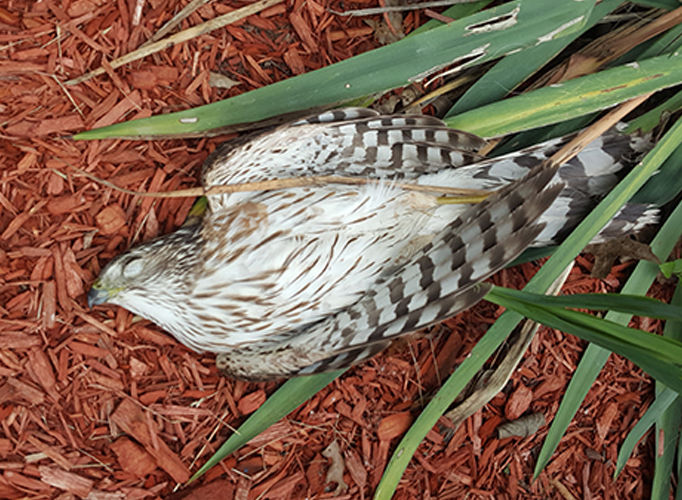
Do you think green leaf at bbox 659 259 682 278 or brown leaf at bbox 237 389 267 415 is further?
brown leaf at bbox 237 389 267 415

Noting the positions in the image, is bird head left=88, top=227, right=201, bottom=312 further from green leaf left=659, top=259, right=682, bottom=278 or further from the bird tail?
green leaf left=659, top=259, right=682, bottom=278

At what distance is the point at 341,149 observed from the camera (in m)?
1.94

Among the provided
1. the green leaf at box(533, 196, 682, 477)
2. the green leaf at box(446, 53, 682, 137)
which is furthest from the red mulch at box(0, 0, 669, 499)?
the green leaf at box(446, 53, 682, 137)

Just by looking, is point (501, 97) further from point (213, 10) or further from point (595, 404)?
point (595, 404)

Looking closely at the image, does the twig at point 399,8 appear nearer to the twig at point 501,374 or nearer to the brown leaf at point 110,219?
the twig at point 501,374

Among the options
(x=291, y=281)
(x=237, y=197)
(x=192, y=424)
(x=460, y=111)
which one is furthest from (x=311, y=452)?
(x=460, y=111)

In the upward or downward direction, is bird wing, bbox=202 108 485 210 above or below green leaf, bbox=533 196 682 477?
above

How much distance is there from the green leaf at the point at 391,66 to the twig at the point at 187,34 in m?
0.25

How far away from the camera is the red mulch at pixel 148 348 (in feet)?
6.57

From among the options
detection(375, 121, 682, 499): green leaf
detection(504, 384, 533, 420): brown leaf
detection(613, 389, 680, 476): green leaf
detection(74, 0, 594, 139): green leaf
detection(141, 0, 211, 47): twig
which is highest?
detection(141, 0, 211, 47): twig

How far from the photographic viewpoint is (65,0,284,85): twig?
204 centimetres

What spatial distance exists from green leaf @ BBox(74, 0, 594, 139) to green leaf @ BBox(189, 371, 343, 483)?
0.92 meters

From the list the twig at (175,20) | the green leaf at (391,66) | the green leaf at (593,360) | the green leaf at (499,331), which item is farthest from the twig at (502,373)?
the twig at (175,20)

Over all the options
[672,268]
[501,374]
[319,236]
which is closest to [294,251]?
[319,236]
